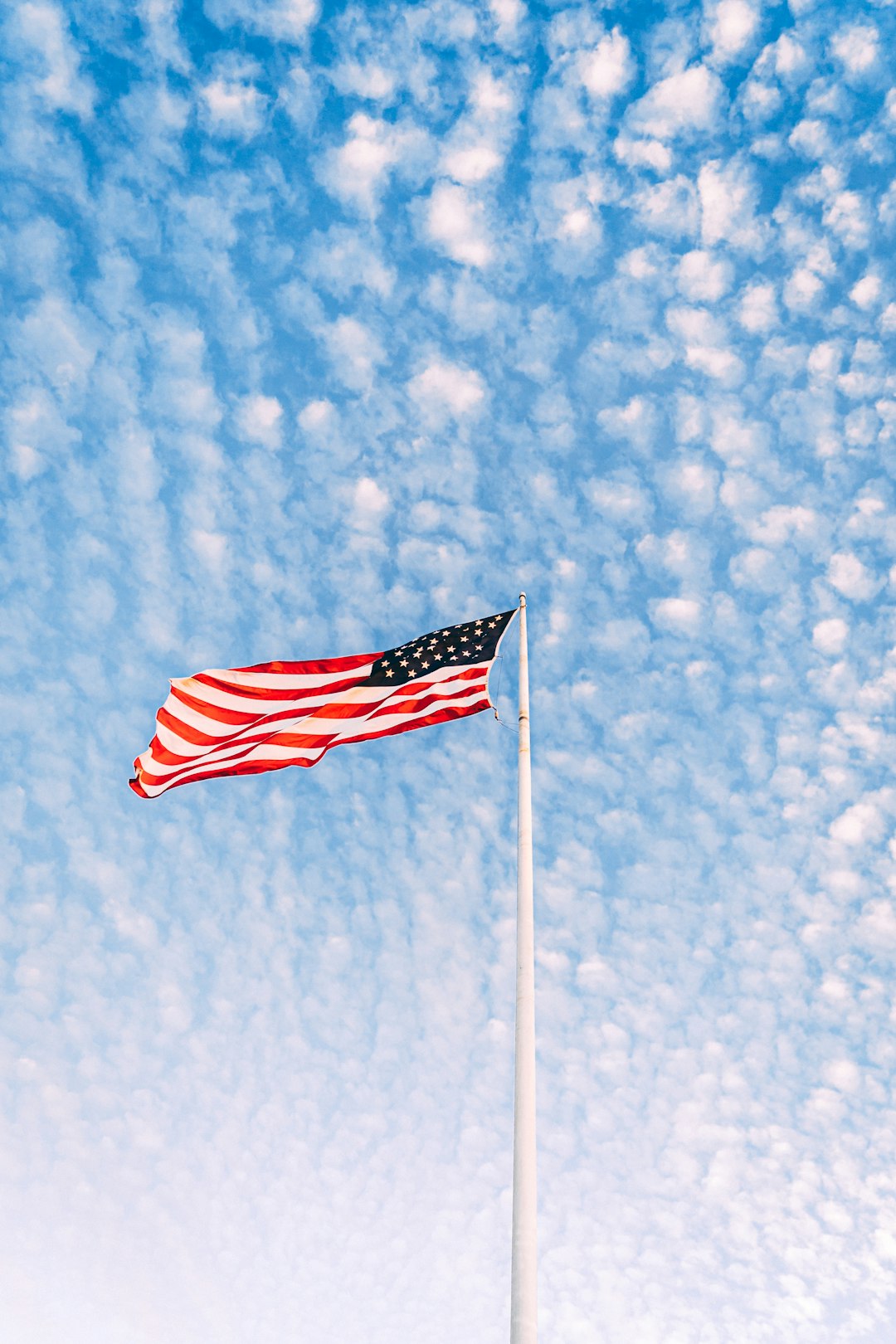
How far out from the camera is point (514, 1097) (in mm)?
11125

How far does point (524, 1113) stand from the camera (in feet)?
36.0

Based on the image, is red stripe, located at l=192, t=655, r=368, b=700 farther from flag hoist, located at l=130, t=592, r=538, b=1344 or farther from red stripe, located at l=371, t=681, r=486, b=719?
red stripe, located at l=371, t=681, r=486, b=719

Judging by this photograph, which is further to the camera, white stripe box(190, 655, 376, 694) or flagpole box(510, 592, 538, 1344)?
white stripe box(190, 655, 376, 694)

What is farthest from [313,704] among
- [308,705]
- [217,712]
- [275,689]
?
[217,712]

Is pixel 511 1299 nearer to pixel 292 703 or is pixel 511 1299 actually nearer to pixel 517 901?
pixel 517 901

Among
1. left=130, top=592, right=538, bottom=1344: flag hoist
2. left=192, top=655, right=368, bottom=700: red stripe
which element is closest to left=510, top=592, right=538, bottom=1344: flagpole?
left=130, top=592, right=538, bottom=1344: flag hoist

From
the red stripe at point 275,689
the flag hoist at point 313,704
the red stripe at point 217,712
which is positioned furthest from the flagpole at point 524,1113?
the red stripe at point 217,712

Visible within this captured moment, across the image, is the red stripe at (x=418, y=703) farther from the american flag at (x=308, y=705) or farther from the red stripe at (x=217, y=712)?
the red stripe at (x=217, y=712)

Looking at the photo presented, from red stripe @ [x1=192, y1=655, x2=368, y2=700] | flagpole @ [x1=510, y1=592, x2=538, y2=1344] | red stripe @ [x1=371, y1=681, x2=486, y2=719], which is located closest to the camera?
flagpole @ [x1=510, y1=592, x2=538, y2=1344]

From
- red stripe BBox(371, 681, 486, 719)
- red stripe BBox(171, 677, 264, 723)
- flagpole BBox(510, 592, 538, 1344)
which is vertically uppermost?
red stripe BBox(171, 677, 264, 723)

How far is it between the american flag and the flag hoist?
1 cm

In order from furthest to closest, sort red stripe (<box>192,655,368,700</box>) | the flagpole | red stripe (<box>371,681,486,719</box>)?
red stripe (<box>192,655,368,700</box>)
red stripe (<box>371,681,486,719</box>)
the flagpole

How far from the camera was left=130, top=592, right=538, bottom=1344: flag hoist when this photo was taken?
653 inches

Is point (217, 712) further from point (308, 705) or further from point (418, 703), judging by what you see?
point (418, 703)
